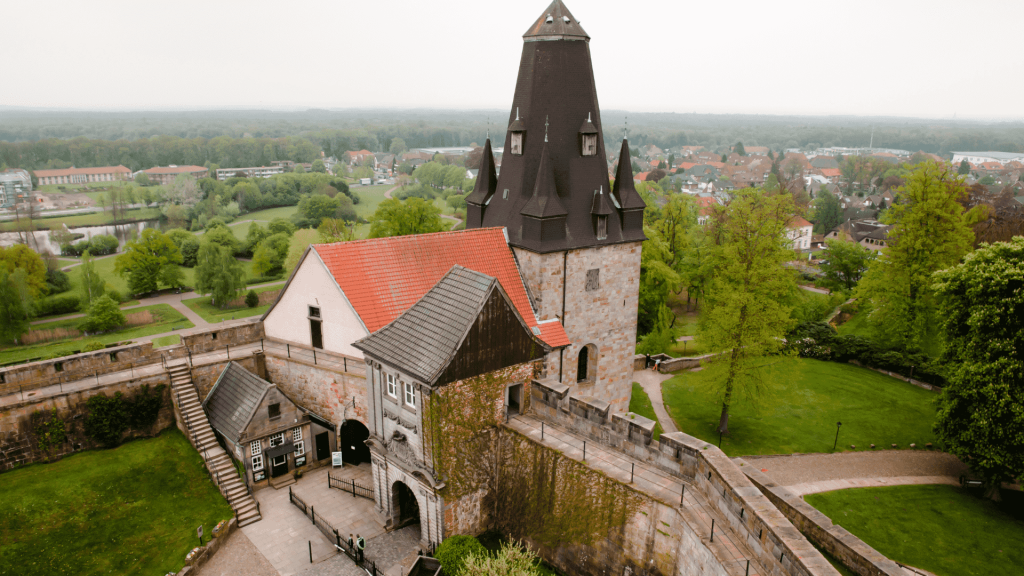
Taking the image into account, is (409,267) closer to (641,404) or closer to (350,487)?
(350,487)

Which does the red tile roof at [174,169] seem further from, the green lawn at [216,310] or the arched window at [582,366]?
the arched window at [582,366]

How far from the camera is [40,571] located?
17.9m

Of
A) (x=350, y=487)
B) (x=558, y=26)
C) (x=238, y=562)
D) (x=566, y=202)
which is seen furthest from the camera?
(x=566, y=202)

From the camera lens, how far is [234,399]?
24125mm

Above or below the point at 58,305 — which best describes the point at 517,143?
above

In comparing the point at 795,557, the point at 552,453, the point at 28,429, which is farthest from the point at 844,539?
the point at 28,429

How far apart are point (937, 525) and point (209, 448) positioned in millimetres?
28380

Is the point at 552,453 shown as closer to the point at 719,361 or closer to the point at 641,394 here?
the point at 719,361

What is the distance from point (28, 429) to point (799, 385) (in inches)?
1486

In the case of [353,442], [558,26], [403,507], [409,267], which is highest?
[558,26]

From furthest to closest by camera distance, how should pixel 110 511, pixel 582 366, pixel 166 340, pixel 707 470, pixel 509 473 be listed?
1. pixel 166 340
2. pixel 582 366
3. pixel 110 511
4. pixel 509 473
5. pixel 707 470

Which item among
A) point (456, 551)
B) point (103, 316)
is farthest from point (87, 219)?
point (456, 551)

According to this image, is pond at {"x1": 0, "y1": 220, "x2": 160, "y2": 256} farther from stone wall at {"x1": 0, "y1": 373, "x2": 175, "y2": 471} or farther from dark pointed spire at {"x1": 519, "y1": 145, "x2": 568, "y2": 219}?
dark pointed spire at {"x1": 519, "y1": 145, "x2": 568, "y2": 219}

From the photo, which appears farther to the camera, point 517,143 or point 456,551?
point 517,143
